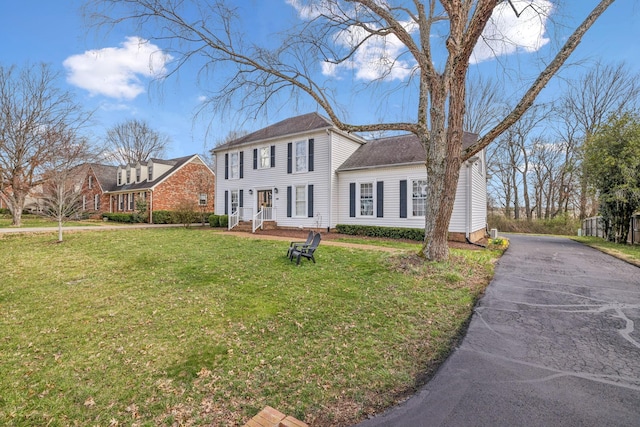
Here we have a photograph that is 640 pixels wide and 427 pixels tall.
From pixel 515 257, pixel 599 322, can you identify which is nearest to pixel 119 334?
pixel 599 322

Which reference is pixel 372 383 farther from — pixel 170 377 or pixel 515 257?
pixel 515 257

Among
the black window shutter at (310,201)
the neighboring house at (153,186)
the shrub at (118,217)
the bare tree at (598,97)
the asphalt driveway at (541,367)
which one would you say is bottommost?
the asphalt driveway at (541,367)

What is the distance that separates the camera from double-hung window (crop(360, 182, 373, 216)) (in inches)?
589

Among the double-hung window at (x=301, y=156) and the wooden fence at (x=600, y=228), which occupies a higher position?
the double-hung window at (x=301, y=156)

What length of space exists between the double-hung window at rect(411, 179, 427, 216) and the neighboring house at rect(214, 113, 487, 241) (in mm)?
44

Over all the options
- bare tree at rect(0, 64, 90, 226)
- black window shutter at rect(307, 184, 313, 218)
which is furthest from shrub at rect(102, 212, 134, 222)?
black window shutter at rect(307, 184, 313, 218)

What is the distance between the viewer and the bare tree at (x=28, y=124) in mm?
15852

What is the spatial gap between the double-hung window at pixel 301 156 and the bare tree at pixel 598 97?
730 inches

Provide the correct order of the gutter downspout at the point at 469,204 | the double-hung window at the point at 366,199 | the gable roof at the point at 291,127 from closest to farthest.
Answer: the gutter downspout at the point at 469,204 < the double-hung window at the point at 366,199 < the gable roof at the point at 291,127

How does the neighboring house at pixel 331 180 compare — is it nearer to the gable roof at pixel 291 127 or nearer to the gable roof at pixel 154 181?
the gable roof at pixel 291 127

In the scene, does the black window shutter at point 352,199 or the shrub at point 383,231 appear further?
the black window shutter at point 352,199

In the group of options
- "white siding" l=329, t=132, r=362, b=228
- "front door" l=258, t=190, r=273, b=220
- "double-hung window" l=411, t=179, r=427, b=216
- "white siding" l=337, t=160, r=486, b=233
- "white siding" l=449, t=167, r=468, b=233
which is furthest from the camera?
"front door" l=258, t=190, r=273, b=220

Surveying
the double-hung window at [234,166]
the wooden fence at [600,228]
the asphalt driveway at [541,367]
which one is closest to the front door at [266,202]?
the double-hung window at [234,166]

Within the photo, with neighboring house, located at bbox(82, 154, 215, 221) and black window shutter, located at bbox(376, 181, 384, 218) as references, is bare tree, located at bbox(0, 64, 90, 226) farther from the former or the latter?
black window shutter, located at bbox(376, 181, 384, 218)
